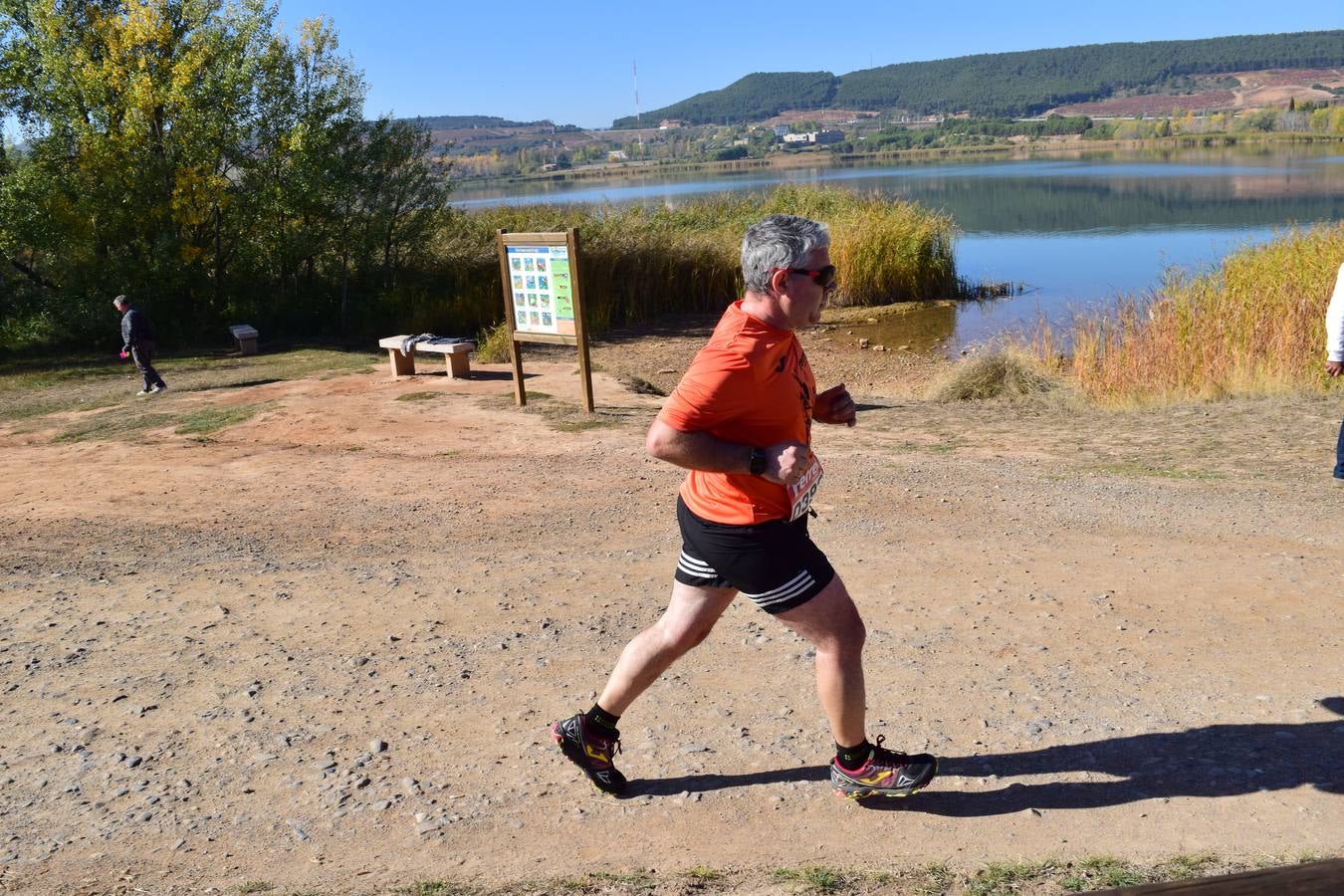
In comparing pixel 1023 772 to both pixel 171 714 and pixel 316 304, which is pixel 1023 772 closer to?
pixel 171 714

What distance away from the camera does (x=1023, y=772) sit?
3.87 m

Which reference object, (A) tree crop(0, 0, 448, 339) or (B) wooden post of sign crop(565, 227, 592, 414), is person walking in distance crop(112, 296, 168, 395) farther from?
(B) wooden post of sign crop(565, 227, 592, 414)

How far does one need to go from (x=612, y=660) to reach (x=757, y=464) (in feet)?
6.57

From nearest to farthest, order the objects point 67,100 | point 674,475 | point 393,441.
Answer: point 674,475, point 393,441, point 67,100

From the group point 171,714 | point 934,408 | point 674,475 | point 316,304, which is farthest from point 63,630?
point 316,304

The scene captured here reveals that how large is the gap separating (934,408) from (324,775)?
356 inches

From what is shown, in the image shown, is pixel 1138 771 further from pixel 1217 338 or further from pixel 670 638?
pixel 1217 338

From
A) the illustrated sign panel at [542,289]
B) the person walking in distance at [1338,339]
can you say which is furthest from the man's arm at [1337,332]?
the illustrated sign panel at [542,289]

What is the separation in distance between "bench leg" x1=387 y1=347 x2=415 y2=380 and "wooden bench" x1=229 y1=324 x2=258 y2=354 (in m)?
4.57

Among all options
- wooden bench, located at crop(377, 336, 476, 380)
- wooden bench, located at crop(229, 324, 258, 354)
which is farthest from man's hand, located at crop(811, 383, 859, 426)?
wooden bench, located at crop(229, 324, 258, 354)

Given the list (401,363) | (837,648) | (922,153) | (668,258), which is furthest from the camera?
(922,153)

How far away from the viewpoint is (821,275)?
334cm

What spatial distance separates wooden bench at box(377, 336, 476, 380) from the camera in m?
14.3

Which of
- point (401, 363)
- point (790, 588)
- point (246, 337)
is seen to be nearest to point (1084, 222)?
point (246, 337)
